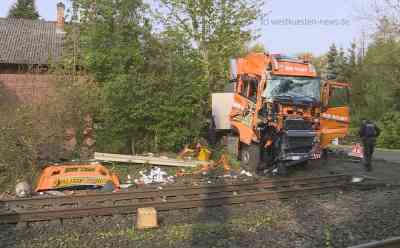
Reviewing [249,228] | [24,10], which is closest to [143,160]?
[249,228]

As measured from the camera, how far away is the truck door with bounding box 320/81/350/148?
14.4 metres

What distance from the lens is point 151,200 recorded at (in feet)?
36.6

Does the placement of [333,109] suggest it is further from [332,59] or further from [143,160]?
[332,59]

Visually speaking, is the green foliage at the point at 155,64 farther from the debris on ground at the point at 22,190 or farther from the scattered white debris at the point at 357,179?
the scattered white debris at the point at 357,179

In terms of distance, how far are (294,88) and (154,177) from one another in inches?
202

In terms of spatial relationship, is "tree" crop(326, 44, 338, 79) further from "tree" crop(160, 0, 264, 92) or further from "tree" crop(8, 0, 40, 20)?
"tree" crop(8, 0, 40, 20)

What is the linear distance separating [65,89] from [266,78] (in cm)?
722

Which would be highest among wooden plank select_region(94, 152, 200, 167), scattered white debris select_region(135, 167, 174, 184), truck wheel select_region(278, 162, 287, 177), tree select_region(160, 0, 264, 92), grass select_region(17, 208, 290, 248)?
tree select_region(160, 0, 264, 92)

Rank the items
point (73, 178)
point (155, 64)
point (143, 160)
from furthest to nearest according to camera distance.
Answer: point (155, 64) → point (143, 160) → point (73, 178)

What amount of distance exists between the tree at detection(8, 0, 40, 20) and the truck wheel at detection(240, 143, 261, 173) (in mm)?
50607

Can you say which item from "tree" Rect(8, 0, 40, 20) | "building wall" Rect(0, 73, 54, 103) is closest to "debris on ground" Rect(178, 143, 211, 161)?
"building wall" Rect(0, 73, 54, 103)

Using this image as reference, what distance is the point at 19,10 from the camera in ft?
197

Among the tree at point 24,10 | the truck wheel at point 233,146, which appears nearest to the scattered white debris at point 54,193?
the truck wheel at point 233,146

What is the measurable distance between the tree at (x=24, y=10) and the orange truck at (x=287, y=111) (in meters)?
51.3
